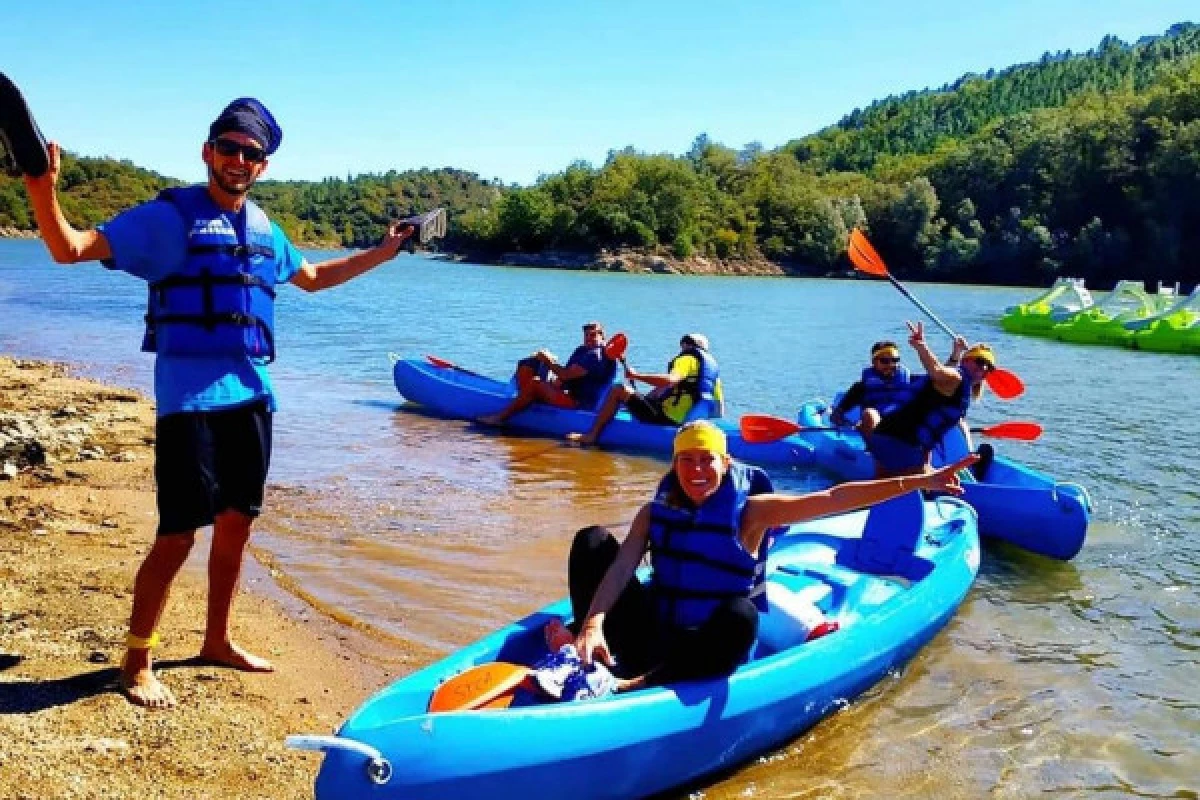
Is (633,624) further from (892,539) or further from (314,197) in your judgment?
(314,197)

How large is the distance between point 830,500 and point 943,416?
2.87m

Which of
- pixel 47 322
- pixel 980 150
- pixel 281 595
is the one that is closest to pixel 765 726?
pixel 281 595

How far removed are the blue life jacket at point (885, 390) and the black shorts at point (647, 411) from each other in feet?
6.33

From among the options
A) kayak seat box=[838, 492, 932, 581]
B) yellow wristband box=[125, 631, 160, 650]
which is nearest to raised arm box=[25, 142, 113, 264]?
yellow wristband box=[125, 631, 160, 650]

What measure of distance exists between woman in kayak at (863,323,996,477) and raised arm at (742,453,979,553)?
2589 mm

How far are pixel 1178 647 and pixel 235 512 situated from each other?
430cm

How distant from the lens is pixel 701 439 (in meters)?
3.22

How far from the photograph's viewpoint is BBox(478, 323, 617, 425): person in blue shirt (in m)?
9.42

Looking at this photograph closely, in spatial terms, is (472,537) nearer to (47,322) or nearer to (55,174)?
(55,174)

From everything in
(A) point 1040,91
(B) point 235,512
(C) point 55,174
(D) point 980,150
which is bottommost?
(B) point 235,512

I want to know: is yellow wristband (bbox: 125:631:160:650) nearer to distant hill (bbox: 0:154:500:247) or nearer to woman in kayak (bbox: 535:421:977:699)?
woman in kayak (bbox: 535:421:977:699)

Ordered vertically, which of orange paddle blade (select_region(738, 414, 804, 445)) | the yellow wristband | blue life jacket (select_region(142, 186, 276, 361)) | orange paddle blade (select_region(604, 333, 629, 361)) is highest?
blue life jacket (select_region(142, 186, 276, 361))

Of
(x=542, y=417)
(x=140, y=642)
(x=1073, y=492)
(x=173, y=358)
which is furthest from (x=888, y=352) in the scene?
(x=140, y=642)

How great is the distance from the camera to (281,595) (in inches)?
183
